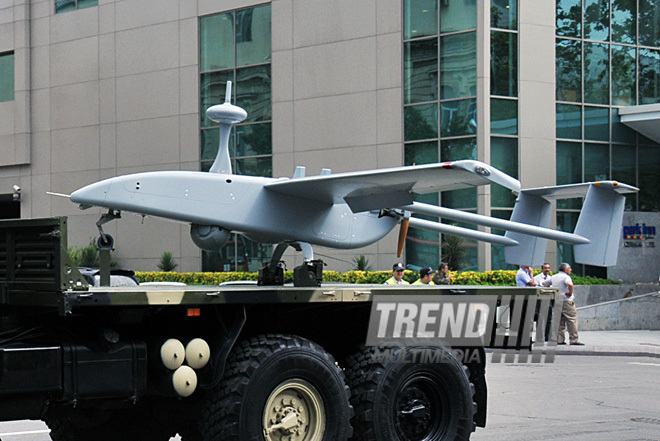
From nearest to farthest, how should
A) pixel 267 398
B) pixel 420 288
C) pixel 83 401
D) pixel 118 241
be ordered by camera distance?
pixel 83 401
pixel 267 398
pixel 420 288
pixel 118 241

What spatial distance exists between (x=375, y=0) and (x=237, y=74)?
6.09 meters

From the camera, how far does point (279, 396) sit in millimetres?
7012

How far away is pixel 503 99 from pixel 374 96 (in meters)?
4.06

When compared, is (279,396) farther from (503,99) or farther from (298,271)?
(503,99)

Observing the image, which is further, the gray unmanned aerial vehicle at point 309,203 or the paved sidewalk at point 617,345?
the paved sidewalk at point 617,345

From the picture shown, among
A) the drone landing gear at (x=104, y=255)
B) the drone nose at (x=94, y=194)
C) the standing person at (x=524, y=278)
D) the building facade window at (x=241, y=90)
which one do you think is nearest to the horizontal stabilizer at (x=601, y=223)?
the drone nose at (x=94, y=194)

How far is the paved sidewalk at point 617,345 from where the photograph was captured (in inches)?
785

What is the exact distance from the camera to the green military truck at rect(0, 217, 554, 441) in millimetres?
6121

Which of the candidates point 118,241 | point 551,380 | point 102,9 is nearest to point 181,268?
point 118,241

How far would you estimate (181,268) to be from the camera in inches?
1344

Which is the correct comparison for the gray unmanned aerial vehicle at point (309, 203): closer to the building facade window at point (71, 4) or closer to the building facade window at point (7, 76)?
the building facade window at point (71, 4)

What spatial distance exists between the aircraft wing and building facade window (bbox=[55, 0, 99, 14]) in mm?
29403

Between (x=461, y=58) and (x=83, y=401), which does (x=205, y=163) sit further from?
(x=83, y=401)

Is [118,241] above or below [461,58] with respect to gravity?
below
